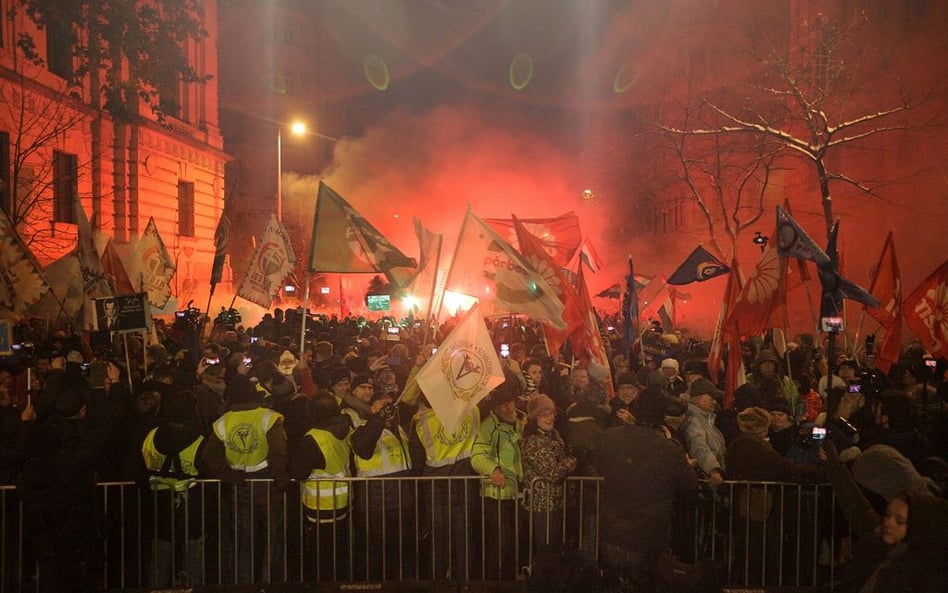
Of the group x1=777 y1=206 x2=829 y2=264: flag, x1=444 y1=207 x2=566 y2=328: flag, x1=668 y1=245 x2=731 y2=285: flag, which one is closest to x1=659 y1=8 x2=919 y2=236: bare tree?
x1=668 y1=245 x2=731 y2=285: flag

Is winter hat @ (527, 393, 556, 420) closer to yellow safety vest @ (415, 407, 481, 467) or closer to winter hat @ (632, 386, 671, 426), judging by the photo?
yellow safety vest @ (415, 407, 481, 467)

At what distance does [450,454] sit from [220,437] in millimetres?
1683

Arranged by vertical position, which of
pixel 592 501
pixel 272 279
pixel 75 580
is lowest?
pixel 75 580

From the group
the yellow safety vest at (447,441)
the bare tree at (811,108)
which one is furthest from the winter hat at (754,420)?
the bare tree at (811,108)

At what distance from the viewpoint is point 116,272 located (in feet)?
38.1

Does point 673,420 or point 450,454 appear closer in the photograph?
point 450,454

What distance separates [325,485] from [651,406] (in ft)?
8.09

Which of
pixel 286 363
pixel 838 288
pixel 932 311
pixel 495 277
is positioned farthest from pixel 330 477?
pixel 932 311

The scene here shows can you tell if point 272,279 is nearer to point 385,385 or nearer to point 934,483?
point 385,385

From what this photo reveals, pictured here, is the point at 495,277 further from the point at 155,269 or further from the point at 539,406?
the point at 155,269

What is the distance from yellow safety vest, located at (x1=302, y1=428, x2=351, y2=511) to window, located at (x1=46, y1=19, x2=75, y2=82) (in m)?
17.1

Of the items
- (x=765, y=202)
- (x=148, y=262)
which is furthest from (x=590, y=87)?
(x=148, y=262)

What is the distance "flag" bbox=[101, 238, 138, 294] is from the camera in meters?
11.5

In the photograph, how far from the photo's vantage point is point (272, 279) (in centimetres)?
998
